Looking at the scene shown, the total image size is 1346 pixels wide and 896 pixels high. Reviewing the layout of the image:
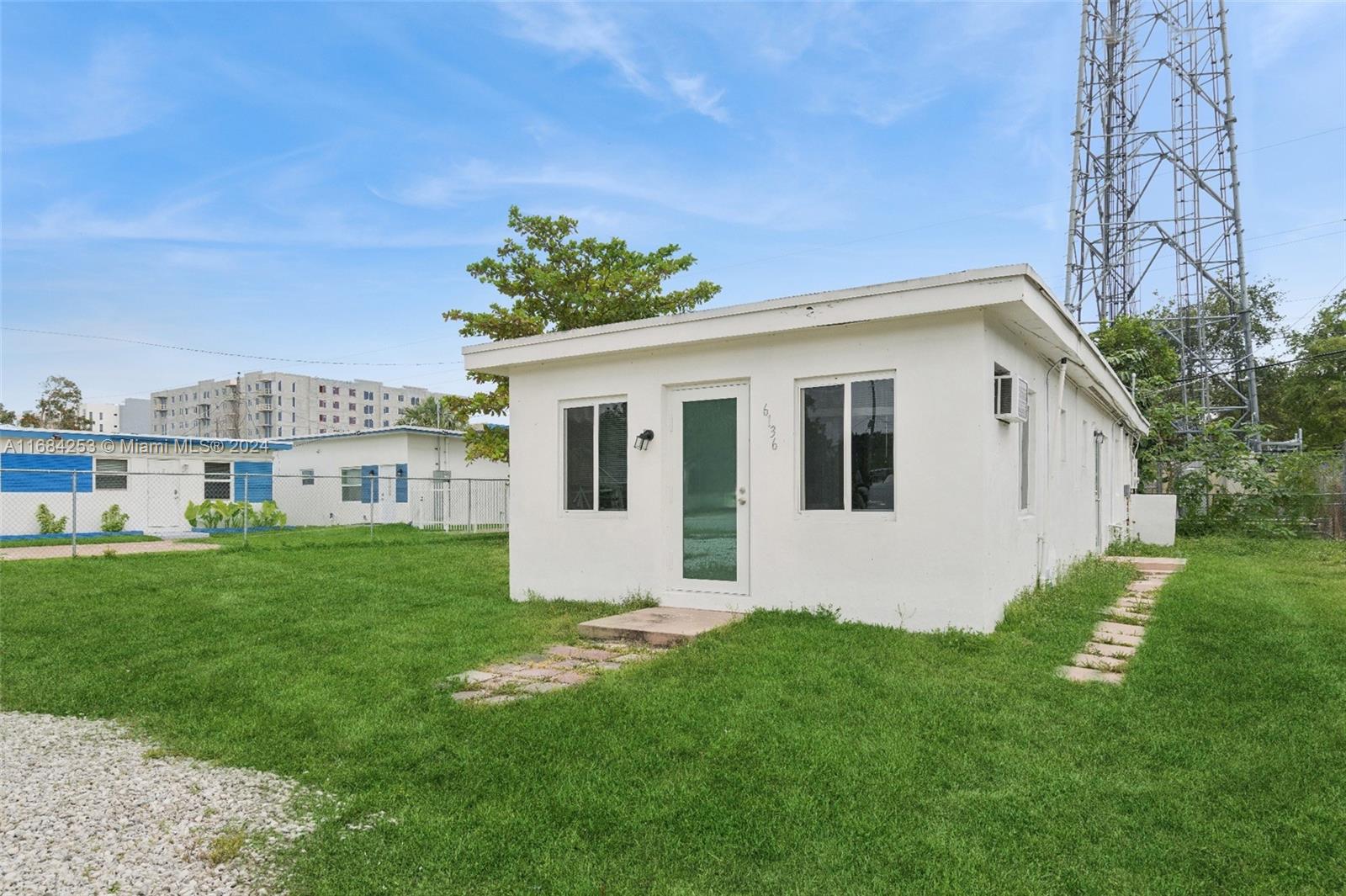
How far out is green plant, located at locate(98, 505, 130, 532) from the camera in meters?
19.2

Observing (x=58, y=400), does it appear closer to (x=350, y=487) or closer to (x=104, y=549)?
(x=350, y=487)

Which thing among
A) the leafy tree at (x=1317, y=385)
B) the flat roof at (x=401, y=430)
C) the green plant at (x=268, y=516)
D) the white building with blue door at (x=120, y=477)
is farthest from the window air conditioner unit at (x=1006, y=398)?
the leafy tree at (x=1317, y=385)

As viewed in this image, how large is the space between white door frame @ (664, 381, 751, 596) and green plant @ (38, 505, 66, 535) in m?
18.7

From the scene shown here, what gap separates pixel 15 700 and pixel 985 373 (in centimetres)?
634

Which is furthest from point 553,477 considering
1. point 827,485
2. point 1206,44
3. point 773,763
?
point 1206,44

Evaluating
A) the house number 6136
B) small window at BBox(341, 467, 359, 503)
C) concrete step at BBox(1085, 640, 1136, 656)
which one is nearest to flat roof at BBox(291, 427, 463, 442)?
small window at BBox(341, 467, 359, 503)

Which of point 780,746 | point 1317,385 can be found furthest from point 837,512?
point 1317,385

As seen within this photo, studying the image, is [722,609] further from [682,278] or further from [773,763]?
[682,278]

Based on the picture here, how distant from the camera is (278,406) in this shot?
8450cm

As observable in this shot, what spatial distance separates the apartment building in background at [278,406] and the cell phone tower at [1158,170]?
66.5 metres

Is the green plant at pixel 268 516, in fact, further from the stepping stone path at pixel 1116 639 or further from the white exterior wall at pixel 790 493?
the stepping stone path at pixel 1116 639

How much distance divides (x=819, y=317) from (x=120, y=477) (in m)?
21.1

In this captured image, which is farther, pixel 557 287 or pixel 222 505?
pixel 222 505

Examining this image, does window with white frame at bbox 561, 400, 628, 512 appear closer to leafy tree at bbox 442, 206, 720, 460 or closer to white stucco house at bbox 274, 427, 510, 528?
leafy tree at bbox 442, 206, 720, 460
